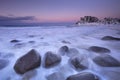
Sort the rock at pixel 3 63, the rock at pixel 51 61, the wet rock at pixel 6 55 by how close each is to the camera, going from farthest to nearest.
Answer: the wet rock at pixel 6 55
the rock at pixel 3 63
the rock at pixel 51 61

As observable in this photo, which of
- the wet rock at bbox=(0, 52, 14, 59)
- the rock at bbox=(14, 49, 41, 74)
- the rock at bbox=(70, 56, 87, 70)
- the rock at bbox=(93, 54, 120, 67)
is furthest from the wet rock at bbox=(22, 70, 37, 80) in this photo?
the rock at bbox=(93, 54, 120, 67)

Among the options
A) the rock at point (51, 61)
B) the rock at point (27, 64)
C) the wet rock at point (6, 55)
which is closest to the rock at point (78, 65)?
the rock at point (51, 61)

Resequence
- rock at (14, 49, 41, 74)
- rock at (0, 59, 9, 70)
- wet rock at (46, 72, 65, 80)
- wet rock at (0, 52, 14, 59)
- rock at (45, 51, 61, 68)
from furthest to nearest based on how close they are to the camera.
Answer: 1. wet rock at (0, 52, 14, 59)
2. rock at (0, 59, 9, 70)
3. rock at (45, 51, 61, 68)
4. rock at (14, 49, 41, 74)
5. wet rock at (46, 72, 65, 80)

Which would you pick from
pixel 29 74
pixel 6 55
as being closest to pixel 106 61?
pixel 29 74

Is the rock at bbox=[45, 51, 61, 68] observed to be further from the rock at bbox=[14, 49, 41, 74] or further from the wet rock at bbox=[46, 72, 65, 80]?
the wet rock at bbox=[46, 72, 65, 80]

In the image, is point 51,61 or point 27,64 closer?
point 27,64

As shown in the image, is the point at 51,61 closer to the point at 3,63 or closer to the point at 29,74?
the point at 29,74

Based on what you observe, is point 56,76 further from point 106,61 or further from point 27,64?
point 106,61

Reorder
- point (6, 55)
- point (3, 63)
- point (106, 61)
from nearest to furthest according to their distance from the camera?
1. point (106, 61)
2. point (3, 63)
3. point (6, 55)

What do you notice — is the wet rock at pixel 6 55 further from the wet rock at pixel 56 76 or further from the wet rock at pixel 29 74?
the wet rock at pixel 56 76

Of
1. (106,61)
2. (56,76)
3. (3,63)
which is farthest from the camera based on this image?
(3,63)

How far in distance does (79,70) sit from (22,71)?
1.29 m

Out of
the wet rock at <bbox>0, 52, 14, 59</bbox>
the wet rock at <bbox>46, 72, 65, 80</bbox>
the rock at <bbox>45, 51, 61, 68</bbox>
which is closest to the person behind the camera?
the wet rock at <bbox>46, 72, 65, 80</bbox>

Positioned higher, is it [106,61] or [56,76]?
[106,61]
